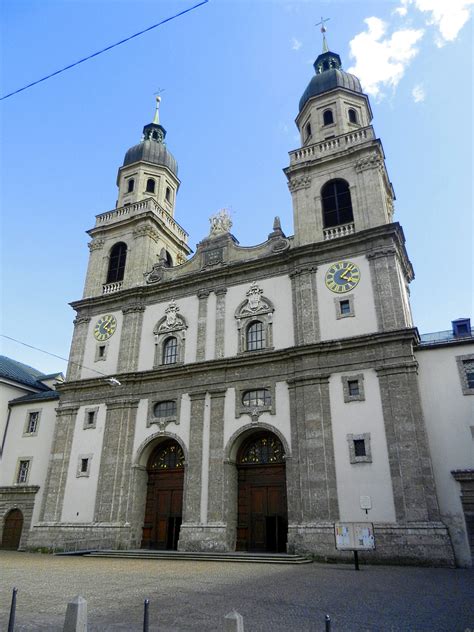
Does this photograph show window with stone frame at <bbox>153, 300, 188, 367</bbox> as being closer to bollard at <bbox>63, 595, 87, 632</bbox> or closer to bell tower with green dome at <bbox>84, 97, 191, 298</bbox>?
bell tower with green dome at <bbox>84, 97, 191, 298</bbox>

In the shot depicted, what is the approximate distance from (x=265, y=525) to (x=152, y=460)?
808 centimetres

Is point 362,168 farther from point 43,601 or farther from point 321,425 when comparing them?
point 43,601

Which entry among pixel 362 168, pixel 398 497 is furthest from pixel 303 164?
pixel 398 497

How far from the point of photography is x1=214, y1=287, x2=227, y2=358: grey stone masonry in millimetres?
28016

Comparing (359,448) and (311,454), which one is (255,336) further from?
(359,448)

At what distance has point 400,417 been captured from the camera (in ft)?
70.6

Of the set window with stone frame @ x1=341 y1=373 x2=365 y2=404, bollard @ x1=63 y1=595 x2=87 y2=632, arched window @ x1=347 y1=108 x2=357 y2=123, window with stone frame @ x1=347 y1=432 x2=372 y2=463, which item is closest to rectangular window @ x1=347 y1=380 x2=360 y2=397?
window with stone frame @ x1=341 y1=373 x2=365 y2=404

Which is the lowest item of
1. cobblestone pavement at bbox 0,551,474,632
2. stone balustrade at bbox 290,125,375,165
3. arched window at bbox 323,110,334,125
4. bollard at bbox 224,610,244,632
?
cobblestone pavement at bbox 0,551,474,632

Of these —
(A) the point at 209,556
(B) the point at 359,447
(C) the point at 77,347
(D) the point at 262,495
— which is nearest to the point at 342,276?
(B) the point at 359,447

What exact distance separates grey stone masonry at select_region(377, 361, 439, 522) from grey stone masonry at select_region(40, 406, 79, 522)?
1942 cm

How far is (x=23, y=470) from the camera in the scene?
3206 centimetres

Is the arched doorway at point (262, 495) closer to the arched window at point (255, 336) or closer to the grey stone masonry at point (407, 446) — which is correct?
the arched window at point (255, 336)

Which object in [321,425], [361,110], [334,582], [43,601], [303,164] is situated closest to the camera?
[43,601]

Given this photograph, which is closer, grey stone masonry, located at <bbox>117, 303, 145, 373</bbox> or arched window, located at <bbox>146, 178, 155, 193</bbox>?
grey stone masonry, located at <bbox>117, 303, 145, 373</bbox>
